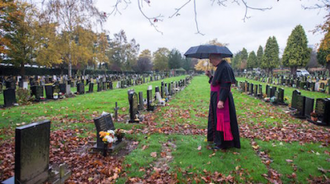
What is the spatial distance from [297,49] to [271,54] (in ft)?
35.2

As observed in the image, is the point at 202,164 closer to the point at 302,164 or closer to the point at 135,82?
the point at 302,164

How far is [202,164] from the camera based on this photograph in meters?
4.16

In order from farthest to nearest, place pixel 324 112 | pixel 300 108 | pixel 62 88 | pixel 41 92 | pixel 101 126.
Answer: pixel 62 88, pixel 41 92, pixel 300 108, pixel 324 112, pixel 101 126

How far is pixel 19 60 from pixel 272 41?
5620 centimetres

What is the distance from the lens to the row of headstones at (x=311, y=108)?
714cm

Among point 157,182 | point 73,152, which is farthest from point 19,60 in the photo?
point 157,182

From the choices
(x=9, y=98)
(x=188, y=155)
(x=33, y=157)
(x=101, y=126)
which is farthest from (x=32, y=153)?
(x=9, y=98)

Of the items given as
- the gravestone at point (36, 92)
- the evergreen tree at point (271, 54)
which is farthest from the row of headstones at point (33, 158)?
the evergreen tree at point (271, 54)

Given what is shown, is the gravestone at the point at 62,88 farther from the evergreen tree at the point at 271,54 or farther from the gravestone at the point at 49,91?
the evergreen tree at the point at 271,54

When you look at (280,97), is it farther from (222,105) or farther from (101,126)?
(101,126)

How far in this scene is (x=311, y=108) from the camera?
7.99 m

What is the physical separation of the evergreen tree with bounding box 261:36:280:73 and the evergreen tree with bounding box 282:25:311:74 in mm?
8639

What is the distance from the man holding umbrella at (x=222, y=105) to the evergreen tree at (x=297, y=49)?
149ft

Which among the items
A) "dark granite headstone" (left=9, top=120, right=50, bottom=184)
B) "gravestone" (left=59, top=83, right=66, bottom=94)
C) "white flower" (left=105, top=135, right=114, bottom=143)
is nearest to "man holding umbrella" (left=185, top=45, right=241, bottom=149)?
"white flower" (left=105, top=135, right=114, bottom=143)
